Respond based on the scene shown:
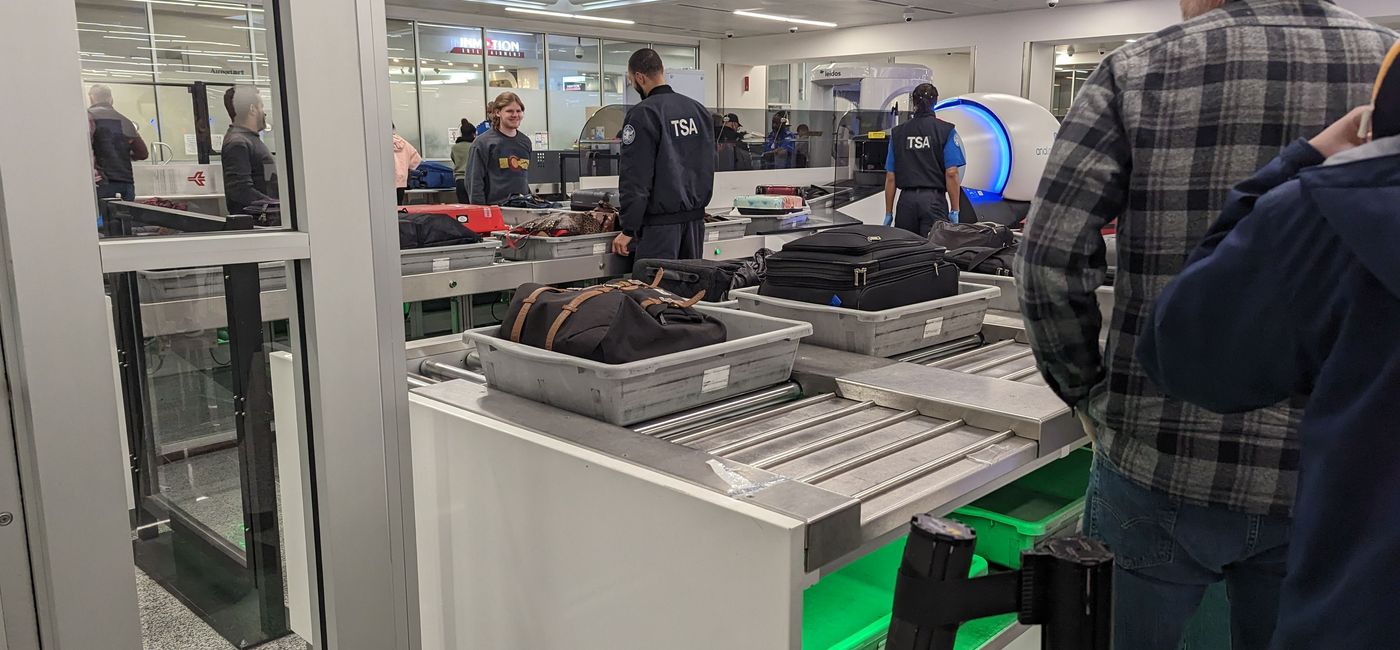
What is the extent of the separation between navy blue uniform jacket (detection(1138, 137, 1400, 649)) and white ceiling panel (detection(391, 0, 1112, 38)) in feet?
37.7

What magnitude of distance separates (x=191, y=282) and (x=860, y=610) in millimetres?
1291

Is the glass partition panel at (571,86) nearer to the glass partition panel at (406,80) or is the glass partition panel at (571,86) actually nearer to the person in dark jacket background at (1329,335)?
the glass partition panel at (406,80)

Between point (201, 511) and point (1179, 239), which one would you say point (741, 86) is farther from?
point (1179, 239)

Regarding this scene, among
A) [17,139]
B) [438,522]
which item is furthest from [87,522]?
[438,522]

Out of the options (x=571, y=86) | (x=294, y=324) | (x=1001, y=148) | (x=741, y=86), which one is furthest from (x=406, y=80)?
(x=294, y=324)

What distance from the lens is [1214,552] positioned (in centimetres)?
131

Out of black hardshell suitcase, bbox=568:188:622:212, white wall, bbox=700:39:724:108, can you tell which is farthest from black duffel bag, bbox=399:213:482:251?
white wall, bbox=700:39:724:108

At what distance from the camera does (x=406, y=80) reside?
1262 cm

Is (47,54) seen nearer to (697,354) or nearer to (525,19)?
(697,354)

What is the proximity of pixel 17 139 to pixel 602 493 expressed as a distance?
0.90 meters

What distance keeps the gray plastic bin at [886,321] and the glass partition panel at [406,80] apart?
11012 millimetres

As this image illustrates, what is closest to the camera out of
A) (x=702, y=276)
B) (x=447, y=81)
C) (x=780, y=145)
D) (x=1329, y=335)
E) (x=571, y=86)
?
(x=1329, y=335)

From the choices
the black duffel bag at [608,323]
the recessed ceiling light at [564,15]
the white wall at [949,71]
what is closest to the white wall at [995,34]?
the white wall at [949,71]

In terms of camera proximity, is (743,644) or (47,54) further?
(743,644)
